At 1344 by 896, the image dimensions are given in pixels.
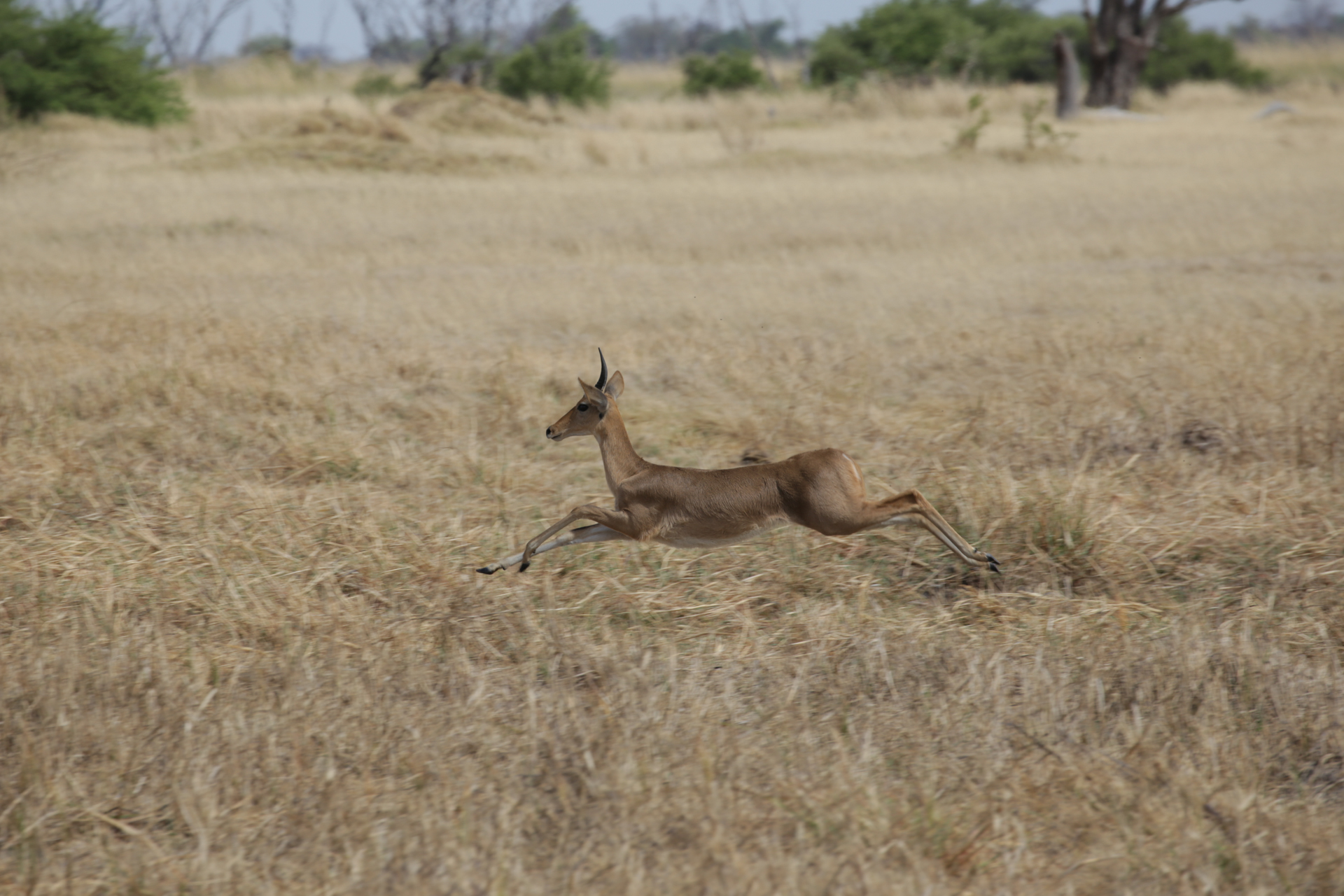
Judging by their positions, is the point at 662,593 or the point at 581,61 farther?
the point at 581,61

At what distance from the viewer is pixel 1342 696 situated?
365 cm

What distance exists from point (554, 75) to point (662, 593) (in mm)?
34331

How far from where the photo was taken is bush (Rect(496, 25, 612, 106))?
1433 inches

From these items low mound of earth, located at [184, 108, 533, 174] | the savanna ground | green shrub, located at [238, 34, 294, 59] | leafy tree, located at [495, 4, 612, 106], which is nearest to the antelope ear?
the savanna ground

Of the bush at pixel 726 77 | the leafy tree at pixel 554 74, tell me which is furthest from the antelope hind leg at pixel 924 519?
the bush at pixel 726 77

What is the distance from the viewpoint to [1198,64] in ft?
158

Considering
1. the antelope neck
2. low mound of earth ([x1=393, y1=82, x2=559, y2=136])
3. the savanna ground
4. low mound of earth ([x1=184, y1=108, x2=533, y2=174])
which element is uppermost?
low mound of earth ([x1=393, y1=82, x2=559, y2=136])

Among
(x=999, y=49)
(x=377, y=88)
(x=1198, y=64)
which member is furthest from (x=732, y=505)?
(x=1198, y=64)

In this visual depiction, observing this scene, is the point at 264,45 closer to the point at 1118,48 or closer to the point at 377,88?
the point at 377,88

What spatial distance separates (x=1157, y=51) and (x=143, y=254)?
46159mm

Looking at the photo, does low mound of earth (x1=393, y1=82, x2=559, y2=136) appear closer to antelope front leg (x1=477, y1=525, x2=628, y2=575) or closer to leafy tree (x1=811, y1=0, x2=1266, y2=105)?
leafy tree (x1=811, y1=0, x2=1266, y2=105)

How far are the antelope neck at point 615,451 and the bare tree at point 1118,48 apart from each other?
3452cm

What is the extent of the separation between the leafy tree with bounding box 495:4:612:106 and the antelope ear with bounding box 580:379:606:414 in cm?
3229

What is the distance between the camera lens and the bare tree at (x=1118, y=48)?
35.1 metres
